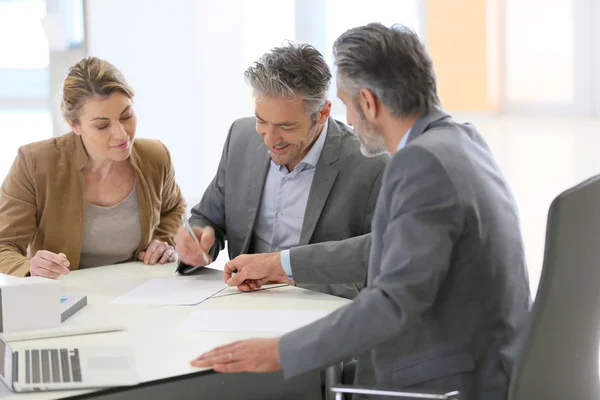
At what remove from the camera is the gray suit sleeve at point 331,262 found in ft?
8.16

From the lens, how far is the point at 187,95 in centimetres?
632

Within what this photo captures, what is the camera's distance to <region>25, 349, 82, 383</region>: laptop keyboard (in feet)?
5.86

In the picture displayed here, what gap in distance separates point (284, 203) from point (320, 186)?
0.54 feet

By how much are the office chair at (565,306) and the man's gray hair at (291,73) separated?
1.21m

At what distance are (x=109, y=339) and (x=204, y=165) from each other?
445cm

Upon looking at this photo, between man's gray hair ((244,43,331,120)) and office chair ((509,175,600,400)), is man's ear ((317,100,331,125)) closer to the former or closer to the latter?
man's gray hair ((244,43,331,120))

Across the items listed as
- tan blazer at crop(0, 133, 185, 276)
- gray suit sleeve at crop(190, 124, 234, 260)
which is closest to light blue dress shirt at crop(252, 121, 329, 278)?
gray suit sleeve at crop(190, 124, 234, 260)

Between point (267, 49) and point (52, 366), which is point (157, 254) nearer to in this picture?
point (52, 366)

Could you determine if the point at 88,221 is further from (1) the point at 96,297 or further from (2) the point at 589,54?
(2) the point at 589,54

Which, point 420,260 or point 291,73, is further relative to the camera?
point 291,73

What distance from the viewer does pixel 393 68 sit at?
184 cm

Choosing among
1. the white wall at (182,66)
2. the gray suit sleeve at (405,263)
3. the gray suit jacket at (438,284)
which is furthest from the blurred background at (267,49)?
the gray suit sleeve at (405,263)

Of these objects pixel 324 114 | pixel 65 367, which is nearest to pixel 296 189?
pixel 324 114

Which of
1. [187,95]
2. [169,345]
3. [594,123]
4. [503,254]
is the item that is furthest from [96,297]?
[594,123]
